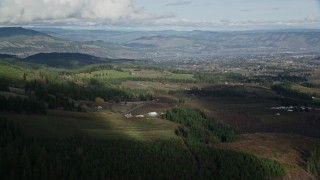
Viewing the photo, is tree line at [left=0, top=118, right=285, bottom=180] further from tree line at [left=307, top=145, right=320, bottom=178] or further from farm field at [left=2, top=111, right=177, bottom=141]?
tree line at [left=307, top=145, right=320, bottom=178]

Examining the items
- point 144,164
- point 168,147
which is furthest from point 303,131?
point 144,164

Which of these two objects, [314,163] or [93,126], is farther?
[93,126]

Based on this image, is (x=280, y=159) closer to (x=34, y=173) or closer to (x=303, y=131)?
(x=303, y=131)

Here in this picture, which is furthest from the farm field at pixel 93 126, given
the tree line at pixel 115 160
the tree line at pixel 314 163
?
the tree line at pixel 314 163

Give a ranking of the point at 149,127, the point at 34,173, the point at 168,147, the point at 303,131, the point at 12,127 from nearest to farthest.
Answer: the point at 34,173
the point at 12,127
the point at 168,147
the point at 149,127
the point at 303,131

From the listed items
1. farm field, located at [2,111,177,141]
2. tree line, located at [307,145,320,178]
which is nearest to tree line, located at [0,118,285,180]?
farm field, located at [2,111,177,141]

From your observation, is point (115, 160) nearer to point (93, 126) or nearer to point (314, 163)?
point (93, 126)

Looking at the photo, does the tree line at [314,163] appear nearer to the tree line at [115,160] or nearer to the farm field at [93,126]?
the tree line at [115,160]

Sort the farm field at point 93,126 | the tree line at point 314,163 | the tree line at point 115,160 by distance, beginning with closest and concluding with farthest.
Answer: the tree line at point 115,160
the tree line at point 314,163
the farm field at point 93,126

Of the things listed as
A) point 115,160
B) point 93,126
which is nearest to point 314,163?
point 115,160

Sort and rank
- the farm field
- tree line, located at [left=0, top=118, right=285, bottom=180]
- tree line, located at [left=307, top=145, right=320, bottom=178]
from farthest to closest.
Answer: the farm field < tree line, located at [left=307, top=145, right=320, bottom=178] < tree line, located at [left=0, top=118, right=285, bottom=180]

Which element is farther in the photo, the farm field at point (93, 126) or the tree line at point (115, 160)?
the farm field at point (93, 126)
